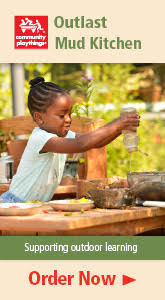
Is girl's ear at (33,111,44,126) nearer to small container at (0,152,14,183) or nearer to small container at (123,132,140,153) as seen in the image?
small container at (123,132,140,153)

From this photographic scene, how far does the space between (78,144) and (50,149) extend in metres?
0.18

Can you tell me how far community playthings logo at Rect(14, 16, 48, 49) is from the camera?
128 inches

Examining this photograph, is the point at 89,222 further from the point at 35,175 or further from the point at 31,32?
the point at 31,32

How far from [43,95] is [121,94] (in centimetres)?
319

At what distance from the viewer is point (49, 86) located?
10.2 ft

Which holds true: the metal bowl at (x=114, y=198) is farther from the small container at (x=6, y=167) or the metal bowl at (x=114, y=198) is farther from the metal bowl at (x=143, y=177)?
the small container at (x=6, y=167)

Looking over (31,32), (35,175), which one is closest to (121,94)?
(31,32)

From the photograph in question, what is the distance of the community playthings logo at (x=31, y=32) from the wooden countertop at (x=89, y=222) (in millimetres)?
1246

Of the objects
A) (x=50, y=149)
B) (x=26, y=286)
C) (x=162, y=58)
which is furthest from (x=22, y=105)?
(x=26, y=286)

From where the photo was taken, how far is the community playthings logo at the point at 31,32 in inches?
128

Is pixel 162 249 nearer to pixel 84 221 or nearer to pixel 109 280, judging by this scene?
pixel 109 280

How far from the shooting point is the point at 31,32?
3.27 metres

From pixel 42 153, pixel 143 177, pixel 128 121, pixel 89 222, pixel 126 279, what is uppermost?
pixel 128 121

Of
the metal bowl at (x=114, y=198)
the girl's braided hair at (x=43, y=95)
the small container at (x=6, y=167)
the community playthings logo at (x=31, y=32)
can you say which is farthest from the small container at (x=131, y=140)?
the small container at (x=6, y=167)
